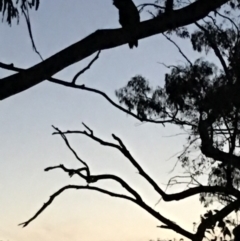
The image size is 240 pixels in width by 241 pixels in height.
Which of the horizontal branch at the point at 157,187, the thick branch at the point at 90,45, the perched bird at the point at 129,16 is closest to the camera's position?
the thick branch at the point at 90,45

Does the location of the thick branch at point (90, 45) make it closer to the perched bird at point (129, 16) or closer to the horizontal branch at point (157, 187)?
the perched bird at point (129, 16)

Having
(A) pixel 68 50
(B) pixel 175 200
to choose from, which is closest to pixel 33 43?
(A) pixel 68 50

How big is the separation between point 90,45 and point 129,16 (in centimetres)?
181

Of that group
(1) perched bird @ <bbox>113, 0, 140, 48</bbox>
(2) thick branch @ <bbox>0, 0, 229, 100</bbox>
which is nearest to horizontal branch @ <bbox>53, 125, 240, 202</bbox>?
(1) perched bird @ <bbox>113, 0, 140, 48</bbox>

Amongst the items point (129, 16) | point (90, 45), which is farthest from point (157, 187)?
point (90, 45)

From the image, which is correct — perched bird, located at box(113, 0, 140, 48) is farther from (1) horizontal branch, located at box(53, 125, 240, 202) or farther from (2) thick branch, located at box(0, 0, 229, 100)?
(1) horizontal branch, located at box(53, 125, 240, 202)

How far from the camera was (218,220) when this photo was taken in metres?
5.42

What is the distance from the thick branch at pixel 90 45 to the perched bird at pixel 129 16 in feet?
0.11

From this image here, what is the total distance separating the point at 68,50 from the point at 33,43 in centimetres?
24

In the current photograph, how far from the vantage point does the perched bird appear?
2.82 meters

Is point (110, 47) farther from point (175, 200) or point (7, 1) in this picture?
point (175, 200)

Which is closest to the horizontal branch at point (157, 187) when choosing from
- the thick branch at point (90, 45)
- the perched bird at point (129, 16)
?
the perched bird at point (129, 16)

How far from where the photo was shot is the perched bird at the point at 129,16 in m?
2.82

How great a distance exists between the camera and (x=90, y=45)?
2670 millimetres
